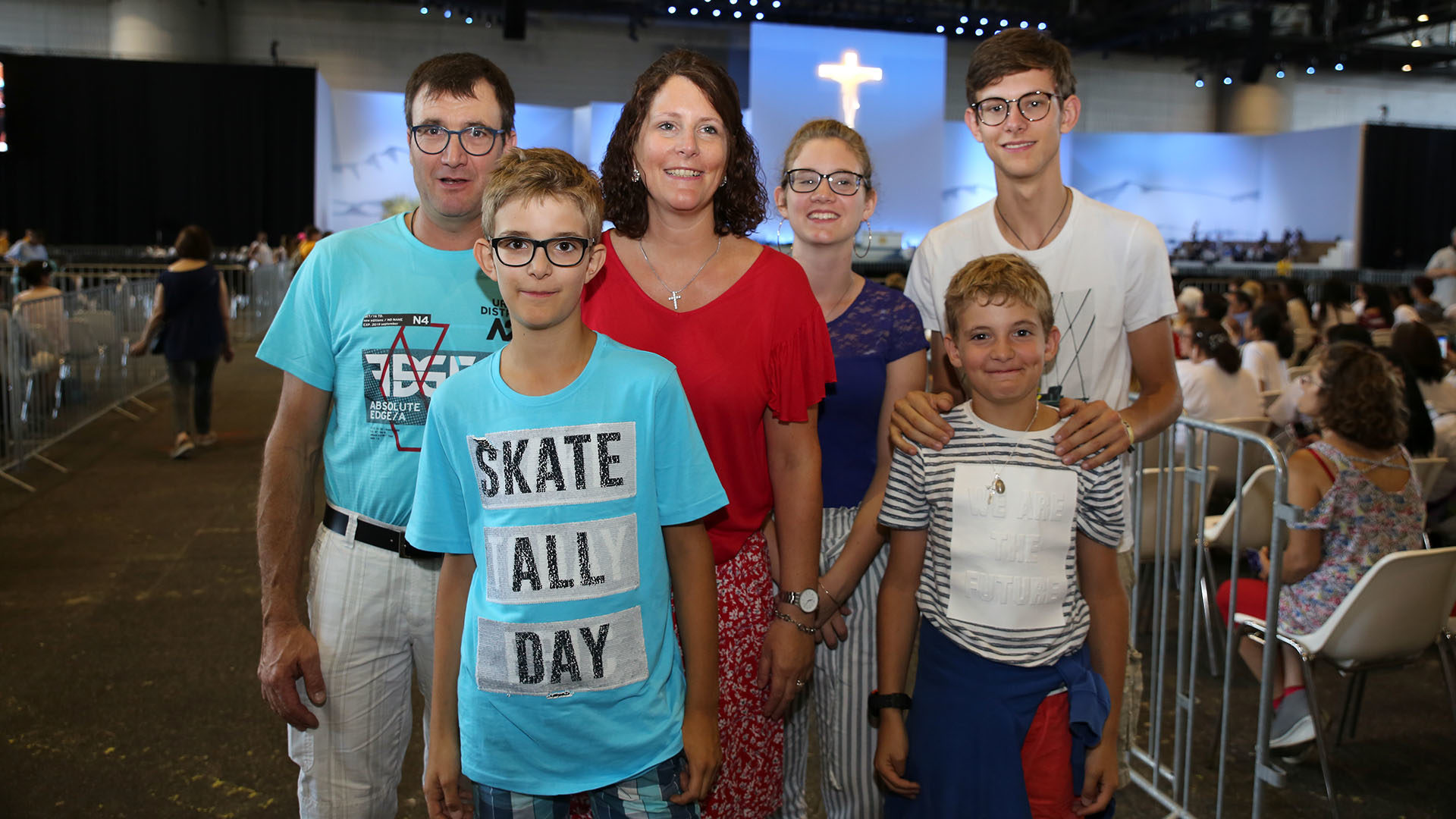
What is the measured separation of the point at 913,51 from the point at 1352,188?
9.12 metres

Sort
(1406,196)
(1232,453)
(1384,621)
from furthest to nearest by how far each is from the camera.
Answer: (1406,196) < (1232,453) < (1384,621)

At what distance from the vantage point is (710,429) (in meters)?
1.65

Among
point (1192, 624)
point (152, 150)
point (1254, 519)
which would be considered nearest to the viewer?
point (1192, 624)

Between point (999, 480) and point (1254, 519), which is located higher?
point (999, 480)

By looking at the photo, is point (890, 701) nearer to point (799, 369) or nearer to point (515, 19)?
point (799, 369)

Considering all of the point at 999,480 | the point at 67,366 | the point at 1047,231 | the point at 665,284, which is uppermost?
the point at 1047,231

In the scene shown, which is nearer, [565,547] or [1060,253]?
[565,547]

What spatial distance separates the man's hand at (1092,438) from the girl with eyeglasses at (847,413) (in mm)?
333

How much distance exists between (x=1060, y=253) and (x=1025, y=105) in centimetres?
28

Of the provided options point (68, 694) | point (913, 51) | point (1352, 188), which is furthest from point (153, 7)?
point (1352, 188)

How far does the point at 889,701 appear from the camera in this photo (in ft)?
6.00

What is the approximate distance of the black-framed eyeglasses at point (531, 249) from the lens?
1.41 m

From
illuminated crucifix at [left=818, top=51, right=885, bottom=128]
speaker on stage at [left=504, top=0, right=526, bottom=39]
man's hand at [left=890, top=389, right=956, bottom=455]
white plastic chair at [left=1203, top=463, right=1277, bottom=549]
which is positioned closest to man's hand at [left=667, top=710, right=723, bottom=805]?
man's hand at [left=890, top=389, right=956, bottom=455]

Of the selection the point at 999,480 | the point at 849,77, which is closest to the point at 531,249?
the point at 999,480
